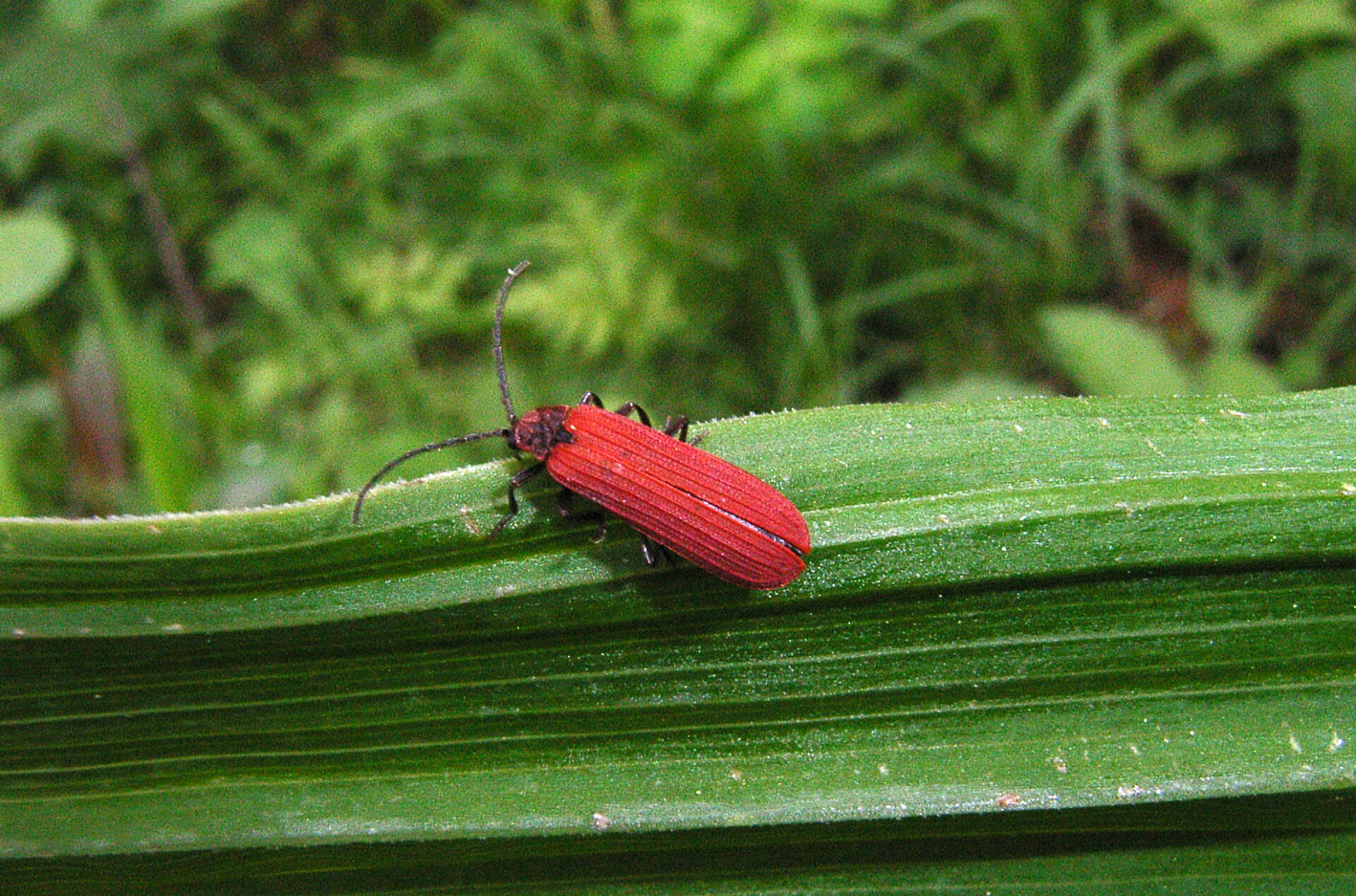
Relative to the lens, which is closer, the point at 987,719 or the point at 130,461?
the point at 987,719

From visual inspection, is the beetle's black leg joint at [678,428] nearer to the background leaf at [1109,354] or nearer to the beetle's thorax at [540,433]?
the beetle's thorax at [540,433]

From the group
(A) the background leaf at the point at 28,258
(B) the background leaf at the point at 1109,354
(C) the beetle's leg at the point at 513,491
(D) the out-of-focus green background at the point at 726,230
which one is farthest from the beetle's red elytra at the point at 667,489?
(A) the background leaf at the point at 28,258

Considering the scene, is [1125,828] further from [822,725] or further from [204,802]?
[204,802]

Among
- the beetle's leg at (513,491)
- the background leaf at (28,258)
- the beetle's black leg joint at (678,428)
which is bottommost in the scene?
the beetle's leg at (513,491)

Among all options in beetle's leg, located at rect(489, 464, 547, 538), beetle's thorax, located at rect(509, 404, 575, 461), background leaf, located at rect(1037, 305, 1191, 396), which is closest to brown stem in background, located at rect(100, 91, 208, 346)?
beetle's thorax, located at rect(509, 404, 575, 461)

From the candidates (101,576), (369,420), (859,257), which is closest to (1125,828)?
(101,576)

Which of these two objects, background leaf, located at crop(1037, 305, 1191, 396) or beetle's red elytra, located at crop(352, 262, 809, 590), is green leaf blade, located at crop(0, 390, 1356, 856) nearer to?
beetle's red elytra, located at crop(352, 262, 809, 590)

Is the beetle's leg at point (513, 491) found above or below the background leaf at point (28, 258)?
below

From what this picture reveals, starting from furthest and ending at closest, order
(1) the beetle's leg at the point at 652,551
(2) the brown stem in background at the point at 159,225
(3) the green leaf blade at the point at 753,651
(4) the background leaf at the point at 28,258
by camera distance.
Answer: (2) the brown stem in background at the point at 159,225 → (4) the background leaf at the point at 28,258 → (1) the beetle's leg at the point at 652,551 → (3) the green leaf blade at the point at 753,651
